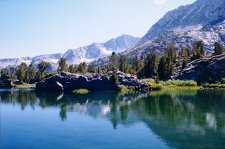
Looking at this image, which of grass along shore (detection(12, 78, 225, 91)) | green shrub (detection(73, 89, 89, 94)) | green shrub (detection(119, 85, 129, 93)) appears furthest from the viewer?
grass along shore (detection(12, 78, 225, 91))

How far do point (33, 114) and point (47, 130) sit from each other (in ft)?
90.0

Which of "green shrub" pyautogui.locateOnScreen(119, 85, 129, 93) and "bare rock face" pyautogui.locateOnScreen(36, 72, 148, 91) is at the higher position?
"bare rock face" pyautogui.locateOnScreen(36, 72, 148, 91)

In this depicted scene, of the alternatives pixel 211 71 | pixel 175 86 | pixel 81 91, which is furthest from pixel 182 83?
pixel 81 91

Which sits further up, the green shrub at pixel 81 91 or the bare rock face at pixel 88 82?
the bare rock face at pixel 88 82

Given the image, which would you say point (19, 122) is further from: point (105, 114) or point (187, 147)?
point (187, 147)

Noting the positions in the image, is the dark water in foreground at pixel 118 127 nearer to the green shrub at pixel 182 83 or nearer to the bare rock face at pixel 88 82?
the bare rock face at pixel 88 82

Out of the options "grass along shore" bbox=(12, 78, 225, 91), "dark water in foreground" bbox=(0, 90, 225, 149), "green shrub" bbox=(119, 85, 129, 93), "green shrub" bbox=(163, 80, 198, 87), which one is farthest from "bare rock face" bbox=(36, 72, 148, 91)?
"dark water in foreground" bbox=(0, 90, 225, 149)

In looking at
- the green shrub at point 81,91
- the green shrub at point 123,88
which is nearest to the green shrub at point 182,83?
the green shrub at point 123,88

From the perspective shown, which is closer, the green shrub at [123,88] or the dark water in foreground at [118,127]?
the dark water in foreground at [118,127]

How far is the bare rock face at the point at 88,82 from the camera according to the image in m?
175

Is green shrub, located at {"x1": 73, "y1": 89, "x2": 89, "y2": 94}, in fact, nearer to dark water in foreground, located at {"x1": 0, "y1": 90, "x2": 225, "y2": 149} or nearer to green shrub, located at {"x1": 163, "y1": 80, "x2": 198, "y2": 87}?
green shrub, located at {"x1": 163, "y1": 80, "x2": 198, "y2": 87}

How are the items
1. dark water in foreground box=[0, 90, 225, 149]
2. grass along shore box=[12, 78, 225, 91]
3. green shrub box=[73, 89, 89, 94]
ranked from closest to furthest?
dark water in foreground box=[0, 90, 225, 149]
green shrub box=[73, 89, 89, 94]
grass along shore box=[12, 78, 225, 91]

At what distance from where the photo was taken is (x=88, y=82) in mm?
175750

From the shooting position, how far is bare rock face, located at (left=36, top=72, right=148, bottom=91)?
17475 centimetres
